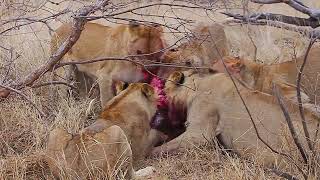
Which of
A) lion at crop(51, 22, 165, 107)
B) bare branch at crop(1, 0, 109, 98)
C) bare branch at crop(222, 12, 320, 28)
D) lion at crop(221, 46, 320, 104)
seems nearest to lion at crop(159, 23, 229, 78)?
lion at crop(51, 22, 165, 107)

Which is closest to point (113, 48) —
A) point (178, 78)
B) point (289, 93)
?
point (178, 78)

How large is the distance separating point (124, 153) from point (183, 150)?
2.34ft

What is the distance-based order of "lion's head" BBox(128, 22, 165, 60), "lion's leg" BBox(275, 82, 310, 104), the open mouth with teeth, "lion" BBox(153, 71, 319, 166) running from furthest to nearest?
"lion's head" BBox(128, 22, 165, 60) < the open mouth with teeth < "lion's leg" BBox(275, 82, 310, 104) < "lion" BBox(153, 71, 319, 166)

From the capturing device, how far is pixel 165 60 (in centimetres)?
614

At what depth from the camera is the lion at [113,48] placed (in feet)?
20.9

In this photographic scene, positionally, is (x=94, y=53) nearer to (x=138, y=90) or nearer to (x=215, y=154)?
(x=138, y=90)

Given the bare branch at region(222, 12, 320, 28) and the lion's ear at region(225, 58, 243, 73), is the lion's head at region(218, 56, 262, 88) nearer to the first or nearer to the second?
the lion's ear at region(225, 58, 243, 73)

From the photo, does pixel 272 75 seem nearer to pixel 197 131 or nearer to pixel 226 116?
pixel 226 116

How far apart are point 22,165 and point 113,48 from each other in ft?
8.22

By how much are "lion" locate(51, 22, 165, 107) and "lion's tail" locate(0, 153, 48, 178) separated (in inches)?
56.7

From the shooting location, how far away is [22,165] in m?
4.60

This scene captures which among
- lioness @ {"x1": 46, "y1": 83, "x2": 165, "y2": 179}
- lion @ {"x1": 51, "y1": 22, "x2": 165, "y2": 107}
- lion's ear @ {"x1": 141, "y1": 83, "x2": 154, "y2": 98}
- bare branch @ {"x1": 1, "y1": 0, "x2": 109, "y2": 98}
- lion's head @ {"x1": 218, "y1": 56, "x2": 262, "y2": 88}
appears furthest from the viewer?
lion @ {"x1": 51, "y1": 22, "x2": 165, "y2": 107}

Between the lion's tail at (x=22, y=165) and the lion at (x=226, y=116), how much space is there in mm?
899

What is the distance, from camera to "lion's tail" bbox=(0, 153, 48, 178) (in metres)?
4.47
